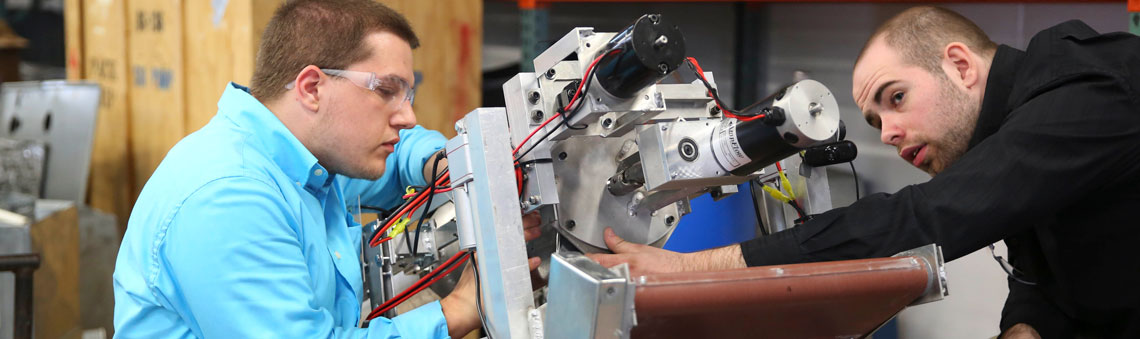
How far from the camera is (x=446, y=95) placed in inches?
147

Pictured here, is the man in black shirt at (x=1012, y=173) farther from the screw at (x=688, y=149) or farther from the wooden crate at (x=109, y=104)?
the wooden crate at (x=109, y=104)

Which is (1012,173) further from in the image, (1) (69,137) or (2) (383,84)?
(1) (69,137)

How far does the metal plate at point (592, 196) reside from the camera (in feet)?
5.08

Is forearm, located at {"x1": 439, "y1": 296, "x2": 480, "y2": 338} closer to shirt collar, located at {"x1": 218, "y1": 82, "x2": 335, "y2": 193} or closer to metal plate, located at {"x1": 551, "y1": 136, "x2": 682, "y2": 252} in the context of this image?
metal plate, located at {"x1": 551, "y1": 136, "x2": 682, "y2": 252}

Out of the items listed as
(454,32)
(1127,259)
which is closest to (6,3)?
(454,32)

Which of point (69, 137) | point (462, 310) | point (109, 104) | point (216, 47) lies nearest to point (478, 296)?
point (462, 310)

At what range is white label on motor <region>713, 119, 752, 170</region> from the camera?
1.38 m

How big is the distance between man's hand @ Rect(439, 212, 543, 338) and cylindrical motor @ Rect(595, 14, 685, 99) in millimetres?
326

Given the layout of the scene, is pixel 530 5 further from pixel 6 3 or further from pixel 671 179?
pixel 6 3

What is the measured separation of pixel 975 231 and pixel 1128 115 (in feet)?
Result: 1.14

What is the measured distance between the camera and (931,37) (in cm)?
182

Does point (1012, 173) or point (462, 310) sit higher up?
point (1012, 173)

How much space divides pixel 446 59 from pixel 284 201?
7.48 feet

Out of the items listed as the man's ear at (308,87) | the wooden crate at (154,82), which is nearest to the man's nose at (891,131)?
the man's ear at (308,87)
